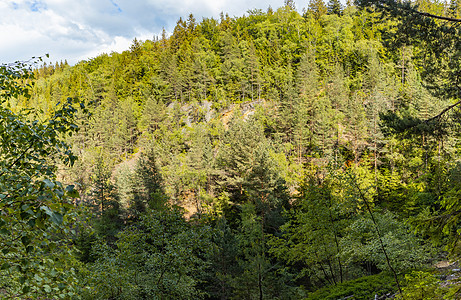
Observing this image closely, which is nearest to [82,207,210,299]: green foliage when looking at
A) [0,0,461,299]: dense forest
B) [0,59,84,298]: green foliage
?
[0,0,461,299]: dense forest

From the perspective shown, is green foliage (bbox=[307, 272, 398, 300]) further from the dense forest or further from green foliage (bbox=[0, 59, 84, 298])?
green foliage (bbox=[0, 59, 84, 298])

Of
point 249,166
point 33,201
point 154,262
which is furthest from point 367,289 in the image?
point 249,166

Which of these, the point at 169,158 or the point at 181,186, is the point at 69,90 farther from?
the point at 181,186

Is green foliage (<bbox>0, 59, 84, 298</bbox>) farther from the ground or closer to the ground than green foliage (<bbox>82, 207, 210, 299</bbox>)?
farther from the ground

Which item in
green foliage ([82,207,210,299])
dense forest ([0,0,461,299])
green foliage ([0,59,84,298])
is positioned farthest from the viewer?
green foliage ([82,207,210,299])

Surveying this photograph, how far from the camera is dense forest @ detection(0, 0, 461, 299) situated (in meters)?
3.34

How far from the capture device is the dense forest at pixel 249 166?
3.34 metres

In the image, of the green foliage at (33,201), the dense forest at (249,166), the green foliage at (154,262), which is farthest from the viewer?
the green foliage at (154,262)

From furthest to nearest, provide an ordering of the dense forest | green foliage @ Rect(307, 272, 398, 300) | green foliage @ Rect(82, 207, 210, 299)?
1. green foliage @ Rect(82, 207, 210, 299)
2. green foliage @ Rect(307, 272, 398, 300)
3. the dense forest

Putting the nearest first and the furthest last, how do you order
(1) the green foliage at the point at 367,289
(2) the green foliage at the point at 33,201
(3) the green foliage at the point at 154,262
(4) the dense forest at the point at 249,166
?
(2) the green foliage at the point at 33,201 < (4) the dense forest at the point at 249,166 < (1) the green foliage at the point at 367,289 < (3) the green foliage at the point at 154,262

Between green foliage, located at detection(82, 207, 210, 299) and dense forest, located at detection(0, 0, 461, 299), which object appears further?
green foliage, located at detection(82, 207, 210, 299)

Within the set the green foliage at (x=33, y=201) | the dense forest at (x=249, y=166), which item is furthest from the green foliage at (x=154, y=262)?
the green foliage at (x=33, y=201)

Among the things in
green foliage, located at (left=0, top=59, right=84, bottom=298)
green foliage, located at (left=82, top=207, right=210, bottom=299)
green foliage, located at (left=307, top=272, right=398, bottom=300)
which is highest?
green foliage, located at (left=0, top=59, right=84, bottom=298)

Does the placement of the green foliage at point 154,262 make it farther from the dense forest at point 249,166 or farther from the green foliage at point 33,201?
the green foliage at point 33,201
